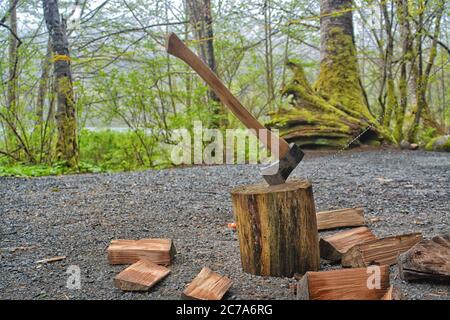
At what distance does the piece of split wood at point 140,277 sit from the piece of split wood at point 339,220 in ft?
4.00

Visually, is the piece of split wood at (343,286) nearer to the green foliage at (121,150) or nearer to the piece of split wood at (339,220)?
the piece of split wood at (339,220)

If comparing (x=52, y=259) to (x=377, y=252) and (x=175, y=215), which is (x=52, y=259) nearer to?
(x=175, y=215)

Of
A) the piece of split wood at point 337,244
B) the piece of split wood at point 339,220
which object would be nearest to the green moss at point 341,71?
the piece of split wood at point 339,220

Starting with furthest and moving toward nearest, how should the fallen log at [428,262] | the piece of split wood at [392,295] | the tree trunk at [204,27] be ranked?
the tree trunk at [204,27] → the fallen log at [428,262] → the piece of split wood at [392,295]

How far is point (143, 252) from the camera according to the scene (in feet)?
7.34

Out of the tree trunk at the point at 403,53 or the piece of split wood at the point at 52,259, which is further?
the tree trunk at the point at 403,53

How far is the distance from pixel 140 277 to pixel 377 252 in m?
1.14

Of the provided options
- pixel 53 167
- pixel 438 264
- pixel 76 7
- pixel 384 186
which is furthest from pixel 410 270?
pixel 76 7

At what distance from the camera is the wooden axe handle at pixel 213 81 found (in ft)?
6.70

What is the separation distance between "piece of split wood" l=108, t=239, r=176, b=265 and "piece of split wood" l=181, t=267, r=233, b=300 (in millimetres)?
398

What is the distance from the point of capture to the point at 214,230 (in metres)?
2.99

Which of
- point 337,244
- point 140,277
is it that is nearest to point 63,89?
point 140,277

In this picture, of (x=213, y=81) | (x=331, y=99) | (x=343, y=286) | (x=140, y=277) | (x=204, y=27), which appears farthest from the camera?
(x=204, y=27)
